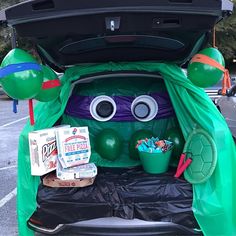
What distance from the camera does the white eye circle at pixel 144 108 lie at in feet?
11.8

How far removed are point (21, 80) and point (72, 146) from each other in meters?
0.60

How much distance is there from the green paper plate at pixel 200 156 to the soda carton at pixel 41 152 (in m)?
1.01

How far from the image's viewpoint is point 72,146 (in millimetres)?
2988

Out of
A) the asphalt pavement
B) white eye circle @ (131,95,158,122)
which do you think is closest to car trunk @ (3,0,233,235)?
white eye circle @ (131,95,158,122)

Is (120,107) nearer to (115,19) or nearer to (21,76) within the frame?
(21,76)

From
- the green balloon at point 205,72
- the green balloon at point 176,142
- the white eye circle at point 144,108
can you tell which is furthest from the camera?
the white eye circle at point 144,108

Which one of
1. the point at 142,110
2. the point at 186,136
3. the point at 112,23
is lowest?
the point at 186,136

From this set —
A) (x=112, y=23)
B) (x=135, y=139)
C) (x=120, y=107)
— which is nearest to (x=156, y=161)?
(x=135, y=139)

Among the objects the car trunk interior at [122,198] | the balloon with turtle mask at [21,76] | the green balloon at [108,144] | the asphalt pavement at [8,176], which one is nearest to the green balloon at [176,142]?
the car trunk interior at [122,198]

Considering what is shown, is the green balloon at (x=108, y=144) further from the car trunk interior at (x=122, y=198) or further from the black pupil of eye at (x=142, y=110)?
the black pupil of eye at (x=142, y=110)

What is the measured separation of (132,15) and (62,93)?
1126 millimetres

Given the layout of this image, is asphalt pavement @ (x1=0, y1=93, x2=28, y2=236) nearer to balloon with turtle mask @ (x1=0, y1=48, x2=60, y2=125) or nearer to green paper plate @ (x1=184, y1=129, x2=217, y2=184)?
balloon with turtle mask @ (x1=0, y1=48, x2=60, y2=125)

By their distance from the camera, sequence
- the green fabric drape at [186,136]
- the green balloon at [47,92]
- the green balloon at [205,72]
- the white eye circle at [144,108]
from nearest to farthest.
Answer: the green fabric drape at [186,136] → the green balloon at [205,72] → the green balloon at [47,92] → the white eye circle at [144,108]

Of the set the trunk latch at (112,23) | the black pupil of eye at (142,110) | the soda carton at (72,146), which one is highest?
the trunk latch at (112,23)
